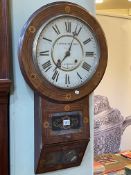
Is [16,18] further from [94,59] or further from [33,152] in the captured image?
[33,152]

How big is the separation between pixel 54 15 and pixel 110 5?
3.83 metres

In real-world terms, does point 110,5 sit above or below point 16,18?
above

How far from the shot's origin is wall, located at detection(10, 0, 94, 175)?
87 cm

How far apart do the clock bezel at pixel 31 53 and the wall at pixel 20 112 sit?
0.18ft

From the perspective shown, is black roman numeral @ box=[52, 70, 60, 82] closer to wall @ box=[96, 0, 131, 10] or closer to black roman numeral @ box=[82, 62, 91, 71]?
black roman numeral @ box=[82, 62, 91, 71]

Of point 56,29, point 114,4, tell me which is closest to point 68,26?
point 56,29

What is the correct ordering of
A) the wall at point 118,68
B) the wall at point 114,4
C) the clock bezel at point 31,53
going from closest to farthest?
the clock bezel at point 31,53 → the wall at point 118,68 → the wall at point 114,4

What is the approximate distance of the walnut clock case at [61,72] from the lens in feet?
2.72

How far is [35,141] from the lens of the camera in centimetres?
89

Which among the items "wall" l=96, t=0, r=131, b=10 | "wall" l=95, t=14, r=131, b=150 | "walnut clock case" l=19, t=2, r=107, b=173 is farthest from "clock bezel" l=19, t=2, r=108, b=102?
"wall" l=96, t=0, r=131, b=10

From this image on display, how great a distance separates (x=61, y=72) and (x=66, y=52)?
6cm

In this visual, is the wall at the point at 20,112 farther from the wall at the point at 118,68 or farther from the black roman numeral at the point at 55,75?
the wall at the point at 118,68

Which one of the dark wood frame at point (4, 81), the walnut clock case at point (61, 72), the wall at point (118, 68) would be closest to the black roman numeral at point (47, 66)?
the walnut clock case at point (61, 72)

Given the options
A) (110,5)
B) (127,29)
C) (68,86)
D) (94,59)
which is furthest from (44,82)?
(110,5)
